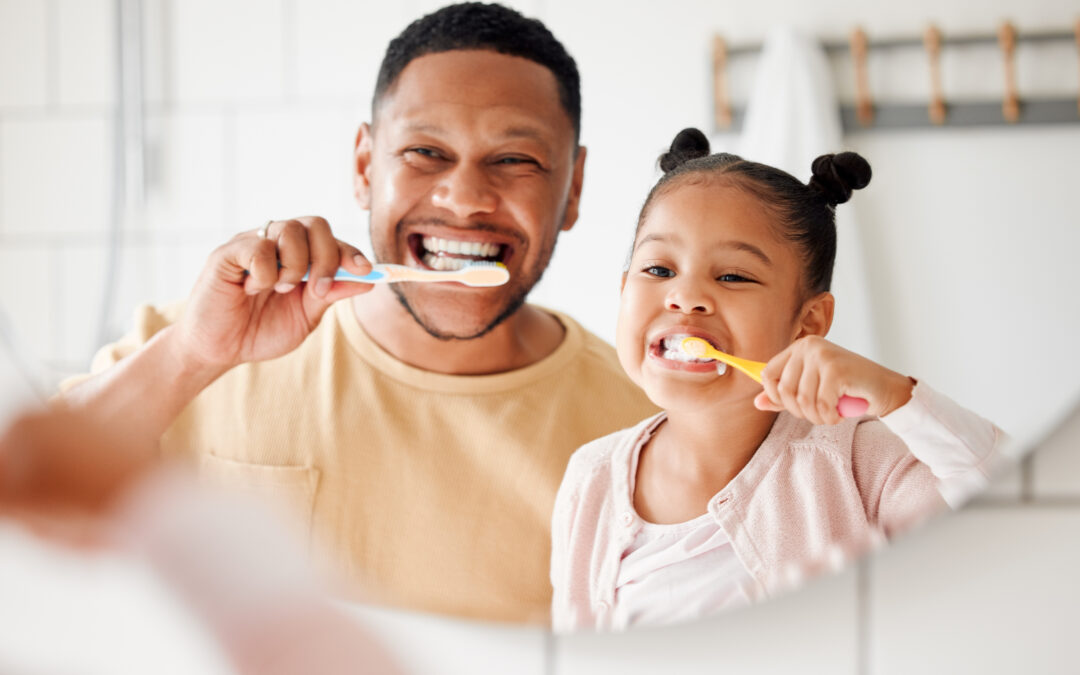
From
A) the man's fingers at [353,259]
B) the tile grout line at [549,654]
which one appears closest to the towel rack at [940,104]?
the man's fingers at [353,259]

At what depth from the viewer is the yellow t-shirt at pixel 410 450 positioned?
19.8 inches

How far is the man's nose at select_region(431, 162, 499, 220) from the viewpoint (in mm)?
486

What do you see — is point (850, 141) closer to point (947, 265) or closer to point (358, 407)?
point (947, 265)

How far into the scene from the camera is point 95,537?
0.57 meters

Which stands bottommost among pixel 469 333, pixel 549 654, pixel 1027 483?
pixel 549 654

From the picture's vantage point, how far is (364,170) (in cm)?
50

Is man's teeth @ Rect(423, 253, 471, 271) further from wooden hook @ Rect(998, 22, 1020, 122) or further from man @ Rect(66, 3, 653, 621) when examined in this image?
wooden hook @ Rect(998, 22, 1020, 122)

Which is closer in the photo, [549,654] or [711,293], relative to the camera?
[711,293]

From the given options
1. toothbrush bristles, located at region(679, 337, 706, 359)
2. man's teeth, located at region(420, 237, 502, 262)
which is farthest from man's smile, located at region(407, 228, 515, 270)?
toothbrush bristles, located at region(679, 337, 706, 359)

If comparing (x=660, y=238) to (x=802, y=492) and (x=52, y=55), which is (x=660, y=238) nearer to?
(x=802, y=492)

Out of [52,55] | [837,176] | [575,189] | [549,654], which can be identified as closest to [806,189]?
[837,176]

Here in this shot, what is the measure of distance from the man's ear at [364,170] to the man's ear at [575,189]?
11 cm

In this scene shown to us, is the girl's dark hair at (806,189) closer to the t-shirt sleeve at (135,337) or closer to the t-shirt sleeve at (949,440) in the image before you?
the t-shirt sleeve at (949,440)

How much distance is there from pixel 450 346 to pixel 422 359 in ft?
0.06
